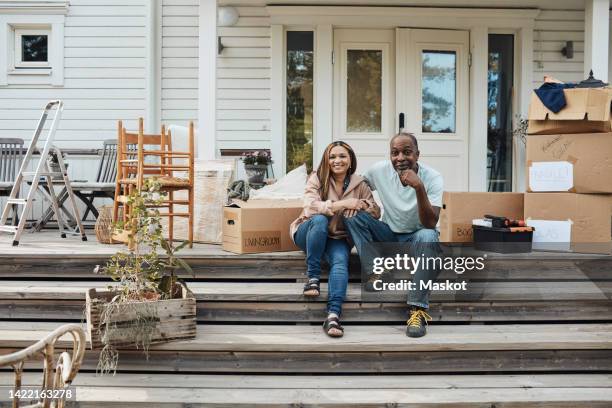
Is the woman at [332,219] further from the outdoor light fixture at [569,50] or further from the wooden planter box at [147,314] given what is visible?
the outdoor light fixture at [569,50]

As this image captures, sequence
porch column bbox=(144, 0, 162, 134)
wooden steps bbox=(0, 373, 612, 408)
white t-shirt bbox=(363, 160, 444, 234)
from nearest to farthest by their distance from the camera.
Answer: wooden steps bbox=(0, 373, 612, 408)
white t-shirt bbox=(363, 160, 444, 234)
porch column bbox=(144, 0, 162, 134)

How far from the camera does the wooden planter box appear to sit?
9.41 ft

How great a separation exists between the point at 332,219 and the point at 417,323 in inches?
29.3

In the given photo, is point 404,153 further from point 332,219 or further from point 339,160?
point 332,219

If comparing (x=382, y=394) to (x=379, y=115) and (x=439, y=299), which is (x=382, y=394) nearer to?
(x=439, y=299)

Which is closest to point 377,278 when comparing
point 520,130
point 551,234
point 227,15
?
point 551,234

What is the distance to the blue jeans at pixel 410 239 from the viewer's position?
323 cm

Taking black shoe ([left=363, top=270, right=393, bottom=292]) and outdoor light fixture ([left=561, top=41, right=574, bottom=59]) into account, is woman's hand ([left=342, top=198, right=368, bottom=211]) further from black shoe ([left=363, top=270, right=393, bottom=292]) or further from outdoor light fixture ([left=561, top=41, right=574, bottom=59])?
outdoor light fixture ([left=561, top=41, right=574, bottom=59])

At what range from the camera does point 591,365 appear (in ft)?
10.2

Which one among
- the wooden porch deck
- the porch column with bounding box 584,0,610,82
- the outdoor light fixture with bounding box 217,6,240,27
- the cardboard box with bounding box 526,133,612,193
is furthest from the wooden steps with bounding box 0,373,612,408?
the outdoor light fixture with bounding box 217,6,240,27

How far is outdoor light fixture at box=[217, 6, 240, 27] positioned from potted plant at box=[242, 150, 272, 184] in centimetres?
138

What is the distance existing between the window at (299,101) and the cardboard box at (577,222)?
279 centimetres

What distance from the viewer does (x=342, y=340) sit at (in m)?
3.05

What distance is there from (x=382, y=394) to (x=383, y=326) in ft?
1.91
